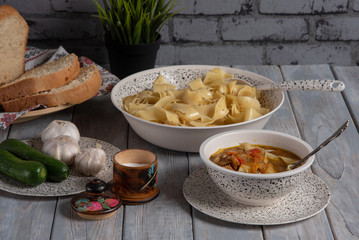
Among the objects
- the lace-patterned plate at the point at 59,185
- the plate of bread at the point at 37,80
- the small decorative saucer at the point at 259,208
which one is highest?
the plate of bread at the point at 37,80

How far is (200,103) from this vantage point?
1.83 m

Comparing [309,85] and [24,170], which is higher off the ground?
[309,85]

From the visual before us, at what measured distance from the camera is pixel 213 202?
1.44 metres

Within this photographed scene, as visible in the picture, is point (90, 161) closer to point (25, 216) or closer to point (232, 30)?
point (25, 216)

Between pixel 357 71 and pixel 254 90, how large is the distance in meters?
0.77

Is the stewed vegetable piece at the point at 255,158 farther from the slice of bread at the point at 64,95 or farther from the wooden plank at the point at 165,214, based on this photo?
the slice of bread at the point at 64,95

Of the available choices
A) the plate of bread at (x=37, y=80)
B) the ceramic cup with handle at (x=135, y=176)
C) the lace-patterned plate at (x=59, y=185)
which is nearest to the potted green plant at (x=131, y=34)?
the plate of bread at (x=37, y=80)

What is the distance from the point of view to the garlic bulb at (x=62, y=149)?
1592mm

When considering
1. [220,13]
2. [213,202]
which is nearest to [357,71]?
[220,13]

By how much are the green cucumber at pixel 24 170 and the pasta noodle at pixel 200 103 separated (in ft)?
1.24

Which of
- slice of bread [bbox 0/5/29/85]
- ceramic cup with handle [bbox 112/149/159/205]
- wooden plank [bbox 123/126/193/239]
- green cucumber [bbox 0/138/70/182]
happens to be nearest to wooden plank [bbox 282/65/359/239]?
wooden plank [bbox 123/126/193/239]

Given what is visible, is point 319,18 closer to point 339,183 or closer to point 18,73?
point 339,183

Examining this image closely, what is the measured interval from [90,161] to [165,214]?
0.90 ft

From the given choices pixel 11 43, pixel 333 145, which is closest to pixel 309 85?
pixel 333 145
